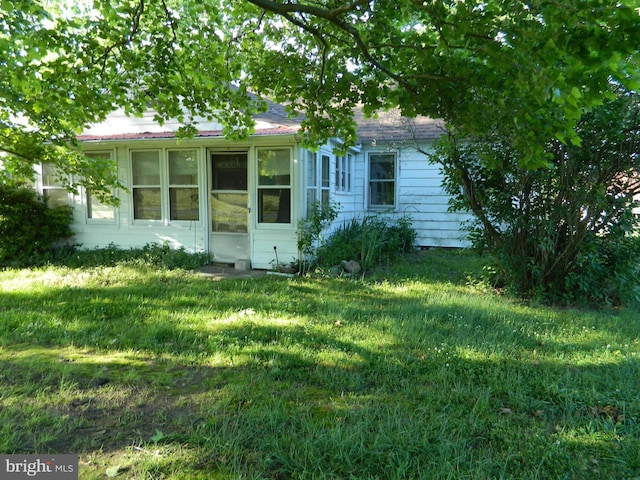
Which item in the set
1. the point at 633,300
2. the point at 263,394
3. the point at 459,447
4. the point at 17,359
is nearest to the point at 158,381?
the point at 263,394

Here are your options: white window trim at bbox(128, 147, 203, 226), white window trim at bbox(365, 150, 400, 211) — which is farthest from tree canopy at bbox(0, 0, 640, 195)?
white window trim at bbox(365, 150, 400, 211)

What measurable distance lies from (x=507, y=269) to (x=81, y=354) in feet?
18.2

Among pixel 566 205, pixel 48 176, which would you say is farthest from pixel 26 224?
pixel 566 205

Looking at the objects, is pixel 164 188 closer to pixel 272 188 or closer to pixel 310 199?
pixel 272 188

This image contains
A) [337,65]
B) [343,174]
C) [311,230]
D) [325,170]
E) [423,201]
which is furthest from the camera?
[423,201]

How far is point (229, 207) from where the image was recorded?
28.5 ft

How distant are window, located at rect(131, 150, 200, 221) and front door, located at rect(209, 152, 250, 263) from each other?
0.41m

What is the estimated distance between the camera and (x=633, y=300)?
5.91m

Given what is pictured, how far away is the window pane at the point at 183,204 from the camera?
8820 mm

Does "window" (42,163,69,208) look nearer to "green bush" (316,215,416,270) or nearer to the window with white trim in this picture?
the window with white trim

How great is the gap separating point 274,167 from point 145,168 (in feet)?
9.88

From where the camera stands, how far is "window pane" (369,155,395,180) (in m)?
11.7

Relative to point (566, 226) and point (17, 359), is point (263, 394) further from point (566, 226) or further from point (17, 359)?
point (566, 226)

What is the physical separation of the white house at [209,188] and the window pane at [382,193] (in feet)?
5.28
